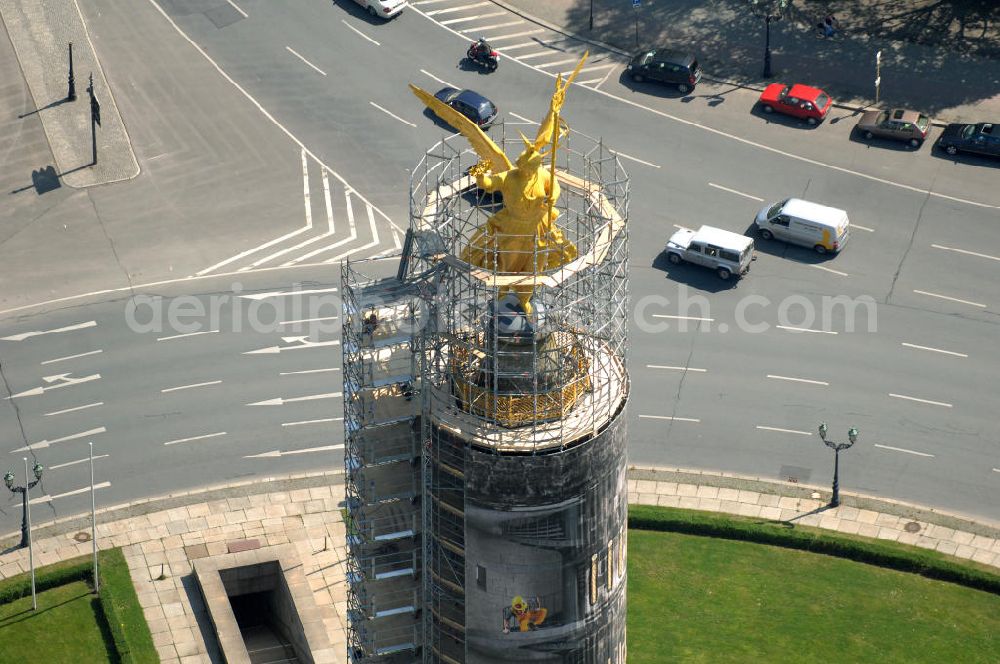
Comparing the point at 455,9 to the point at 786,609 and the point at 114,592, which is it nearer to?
the point at 114,592

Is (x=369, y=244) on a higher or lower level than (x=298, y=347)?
higher

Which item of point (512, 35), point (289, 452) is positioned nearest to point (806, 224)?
point (512, 35)

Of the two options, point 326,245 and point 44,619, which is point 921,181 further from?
point 44,619

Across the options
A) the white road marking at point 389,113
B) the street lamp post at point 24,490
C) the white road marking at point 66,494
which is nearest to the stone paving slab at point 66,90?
the white road marking at point 389,113

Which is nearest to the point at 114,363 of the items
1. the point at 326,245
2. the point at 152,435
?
the point at 152,435

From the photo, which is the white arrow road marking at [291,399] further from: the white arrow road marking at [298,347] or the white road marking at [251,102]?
the white road marking at [251,102]

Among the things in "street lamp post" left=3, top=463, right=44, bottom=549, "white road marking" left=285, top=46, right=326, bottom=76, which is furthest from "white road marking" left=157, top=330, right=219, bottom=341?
"white road marking" left=285, top=46, right=326, bottom=76
